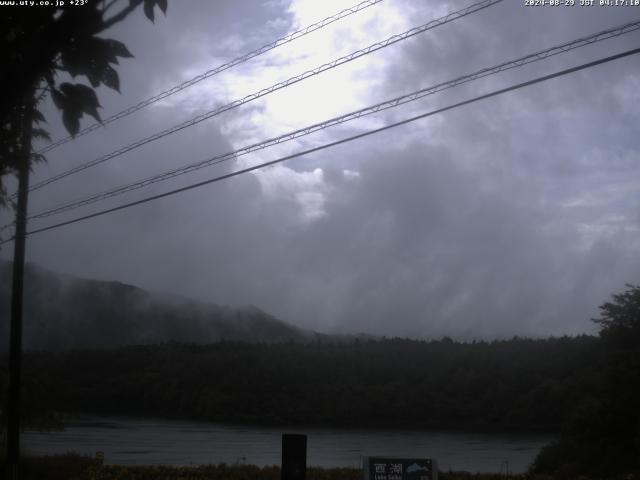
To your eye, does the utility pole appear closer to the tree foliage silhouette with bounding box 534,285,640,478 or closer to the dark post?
the dark post

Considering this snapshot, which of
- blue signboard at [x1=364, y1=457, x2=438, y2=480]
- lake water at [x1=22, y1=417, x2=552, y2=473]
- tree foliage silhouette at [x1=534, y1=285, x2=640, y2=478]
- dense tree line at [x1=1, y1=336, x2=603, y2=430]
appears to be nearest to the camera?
blue signboard at [x1=364, y1=457, x2=438, y2=480]

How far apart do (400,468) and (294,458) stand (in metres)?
2.72

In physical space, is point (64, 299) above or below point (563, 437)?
above

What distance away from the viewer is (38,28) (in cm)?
328

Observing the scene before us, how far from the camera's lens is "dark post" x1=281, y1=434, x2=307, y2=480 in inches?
298

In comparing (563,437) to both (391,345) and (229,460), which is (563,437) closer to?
(229,460)

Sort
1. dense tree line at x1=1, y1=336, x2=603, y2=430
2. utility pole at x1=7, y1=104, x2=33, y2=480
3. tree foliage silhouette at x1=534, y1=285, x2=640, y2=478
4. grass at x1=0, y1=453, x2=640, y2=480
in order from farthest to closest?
dense tree line at x1=1, y1=336, x2=603, y2=430, tree foliage silhouette at x1=534, y1=285, x2=640, y2=478, grass at x1=0, y1=453, x2=640, y2=480, utility pole at x1=7, y1=104, x2=33, y2=480

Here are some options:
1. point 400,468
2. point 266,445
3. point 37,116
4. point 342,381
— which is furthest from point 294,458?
point 342,381

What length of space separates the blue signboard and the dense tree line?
19.3 m

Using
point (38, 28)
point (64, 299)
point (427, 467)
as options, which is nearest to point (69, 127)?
point (38, 28)

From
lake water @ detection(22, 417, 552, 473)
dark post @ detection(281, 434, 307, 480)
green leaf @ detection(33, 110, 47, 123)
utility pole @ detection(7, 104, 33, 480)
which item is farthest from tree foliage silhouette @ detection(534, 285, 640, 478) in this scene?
green leaf @ detection(33, 110, 47, 123)

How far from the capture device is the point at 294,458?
7.61 meters

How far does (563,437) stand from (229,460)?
9.53 meters

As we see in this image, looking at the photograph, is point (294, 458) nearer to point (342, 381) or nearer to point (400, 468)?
point (400, 468)
